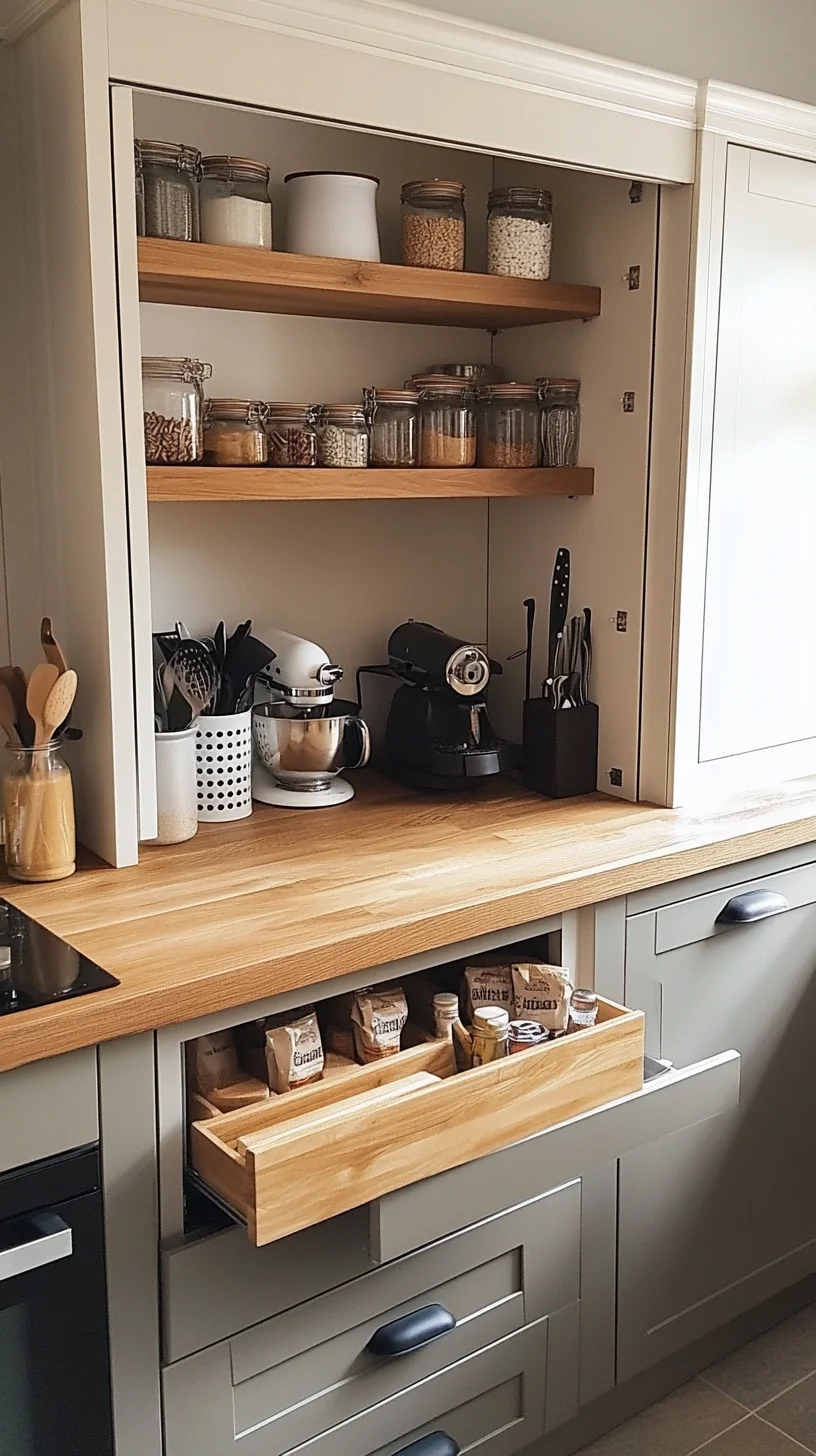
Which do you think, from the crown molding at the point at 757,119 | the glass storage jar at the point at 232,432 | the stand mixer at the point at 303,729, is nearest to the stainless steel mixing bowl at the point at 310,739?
the stand mixer at the point at 303,729

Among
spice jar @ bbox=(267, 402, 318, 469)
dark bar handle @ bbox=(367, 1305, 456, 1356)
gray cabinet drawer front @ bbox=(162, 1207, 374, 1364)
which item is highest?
spice jar @ bbox=(267, 402, 318, 469)

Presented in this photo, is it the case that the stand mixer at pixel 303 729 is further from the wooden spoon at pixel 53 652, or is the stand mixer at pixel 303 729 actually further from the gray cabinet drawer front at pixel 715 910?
the gray cabinet drawer front at pixel 715 910

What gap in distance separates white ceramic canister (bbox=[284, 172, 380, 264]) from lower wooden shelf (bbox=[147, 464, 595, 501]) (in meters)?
0.32

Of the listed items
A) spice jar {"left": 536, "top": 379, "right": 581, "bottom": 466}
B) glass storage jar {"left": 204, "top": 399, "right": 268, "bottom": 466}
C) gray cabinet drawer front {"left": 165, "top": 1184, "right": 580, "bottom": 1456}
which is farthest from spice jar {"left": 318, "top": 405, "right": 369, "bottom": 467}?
gray cabinet drawer front {"left": 165, "top": 1184, "right": 580, "bottom": 1456}

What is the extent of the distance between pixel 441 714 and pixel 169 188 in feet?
2.91

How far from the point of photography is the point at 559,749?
222cm

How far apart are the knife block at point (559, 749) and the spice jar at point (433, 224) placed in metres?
0.72

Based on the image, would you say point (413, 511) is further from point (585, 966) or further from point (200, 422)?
point (585, 966)

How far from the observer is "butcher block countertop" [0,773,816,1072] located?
4.76 ft

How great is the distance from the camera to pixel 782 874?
2.13 metres

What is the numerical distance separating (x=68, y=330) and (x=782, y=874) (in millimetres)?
1321

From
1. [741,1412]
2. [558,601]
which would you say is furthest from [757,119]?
[741,1412]

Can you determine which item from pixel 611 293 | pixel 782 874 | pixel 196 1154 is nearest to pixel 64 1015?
pixel 196 1154

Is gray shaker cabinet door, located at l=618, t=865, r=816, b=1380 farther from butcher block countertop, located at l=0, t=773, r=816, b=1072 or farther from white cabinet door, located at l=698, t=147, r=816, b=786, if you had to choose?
white cabinet door, located at l=698, t=147, r=816, b=786
